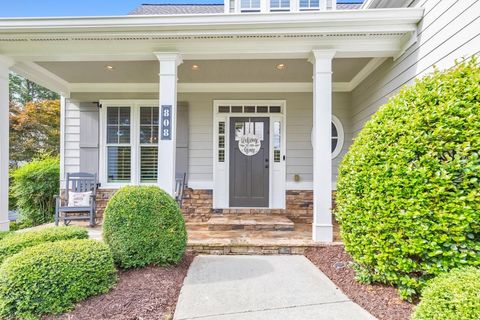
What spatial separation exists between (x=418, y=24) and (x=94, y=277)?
4436 millimetres

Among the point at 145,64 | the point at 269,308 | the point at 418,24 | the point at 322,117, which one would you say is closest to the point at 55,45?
the point at 145,64

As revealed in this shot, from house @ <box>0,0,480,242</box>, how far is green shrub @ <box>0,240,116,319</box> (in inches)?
61.4

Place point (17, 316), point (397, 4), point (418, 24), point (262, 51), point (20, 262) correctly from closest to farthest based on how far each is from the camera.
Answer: point (17, 316) → point (20, 262) → point (418, 24) → point (262, 51) → point (397, 4)

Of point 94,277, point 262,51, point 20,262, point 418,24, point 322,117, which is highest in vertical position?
point 418,24

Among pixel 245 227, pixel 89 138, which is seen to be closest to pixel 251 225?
pixel 245 227

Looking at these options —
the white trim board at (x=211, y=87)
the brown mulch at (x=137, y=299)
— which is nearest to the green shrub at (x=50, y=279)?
the brown mulch at (x=137, y=299)

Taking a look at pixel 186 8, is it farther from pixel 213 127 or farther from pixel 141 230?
pixel 141 230

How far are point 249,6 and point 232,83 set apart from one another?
174cm

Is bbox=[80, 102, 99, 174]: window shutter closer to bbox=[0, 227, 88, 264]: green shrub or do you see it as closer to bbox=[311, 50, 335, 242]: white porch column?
bbox=[0, 227, 88, 264]: green shrub

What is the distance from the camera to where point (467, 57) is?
259 cm

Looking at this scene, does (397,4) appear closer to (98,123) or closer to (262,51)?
(262,51)

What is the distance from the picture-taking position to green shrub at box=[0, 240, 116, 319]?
1.88 meters

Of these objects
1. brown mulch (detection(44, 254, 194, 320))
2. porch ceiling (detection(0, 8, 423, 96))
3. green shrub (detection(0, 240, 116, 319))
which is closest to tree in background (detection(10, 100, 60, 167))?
porch ceiling (detection(0, 8, 423, 96))

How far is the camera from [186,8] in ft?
22.0
